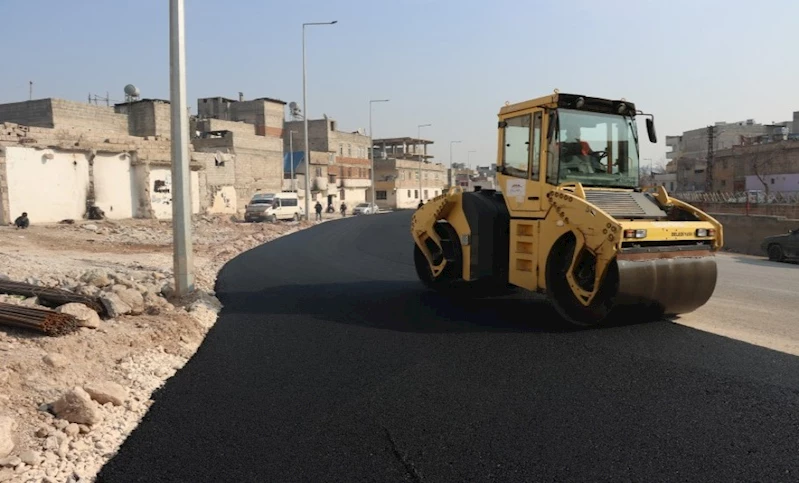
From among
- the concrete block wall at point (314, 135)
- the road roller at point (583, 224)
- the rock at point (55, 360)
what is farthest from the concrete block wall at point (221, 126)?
the rock at point (55, 360)

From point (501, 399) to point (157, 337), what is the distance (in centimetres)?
386

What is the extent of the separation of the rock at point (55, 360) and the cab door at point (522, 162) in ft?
17.1

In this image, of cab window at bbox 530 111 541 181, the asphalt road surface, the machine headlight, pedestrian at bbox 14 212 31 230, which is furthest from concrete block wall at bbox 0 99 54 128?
the machine headlight

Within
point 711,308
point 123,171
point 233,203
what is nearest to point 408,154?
point 233,203

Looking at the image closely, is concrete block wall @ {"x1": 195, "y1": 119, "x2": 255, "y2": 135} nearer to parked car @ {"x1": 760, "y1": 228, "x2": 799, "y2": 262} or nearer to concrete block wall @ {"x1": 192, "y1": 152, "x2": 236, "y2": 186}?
concrete block wall @ {"x1": 192, "y1": 152, "x2": 236, "y2": 186}

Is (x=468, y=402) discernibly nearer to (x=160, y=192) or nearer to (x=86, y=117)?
(x=160, y=192)

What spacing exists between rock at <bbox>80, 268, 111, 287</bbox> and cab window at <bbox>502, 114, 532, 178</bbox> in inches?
235

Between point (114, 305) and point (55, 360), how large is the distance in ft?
6.61

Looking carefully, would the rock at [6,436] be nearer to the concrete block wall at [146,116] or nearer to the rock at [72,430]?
the rock at [72,430]

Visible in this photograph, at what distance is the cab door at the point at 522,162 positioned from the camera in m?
7.52

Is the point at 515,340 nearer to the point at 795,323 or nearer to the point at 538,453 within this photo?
the point at 538,453

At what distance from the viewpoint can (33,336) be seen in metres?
5.89

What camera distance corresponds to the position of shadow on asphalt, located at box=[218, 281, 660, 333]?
725 centimetres

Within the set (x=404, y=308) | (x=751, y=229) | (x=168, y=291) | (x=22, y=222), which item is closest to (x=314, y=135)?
(x=22, y=222)
